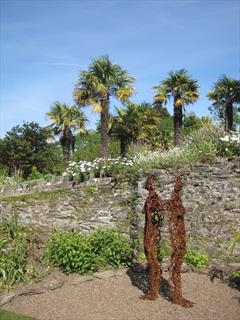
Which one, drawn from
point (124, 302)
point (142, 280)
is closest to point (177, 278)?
point (124, 302)

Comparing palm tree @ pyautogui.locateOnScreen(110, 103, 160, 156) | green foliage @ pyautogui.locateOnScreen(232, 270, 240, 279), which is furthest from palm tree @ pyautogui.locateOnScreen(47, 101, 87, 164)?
green foliage @ pyautogui.locateOnScreen(232, 270, 240, 279)

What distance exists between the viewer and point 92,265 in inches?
350

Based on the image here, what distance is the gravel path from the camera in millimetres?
7109

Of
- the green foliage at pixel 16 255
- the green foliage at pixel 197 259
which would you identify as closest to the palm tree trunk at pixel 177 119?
the green foliage at pixel 197 259

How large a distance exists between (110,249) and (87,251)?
18.9 inches

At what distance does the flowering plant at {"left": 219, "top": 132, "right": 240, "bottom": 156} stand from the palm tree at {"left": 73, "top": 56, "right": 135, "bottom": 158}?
1054cm

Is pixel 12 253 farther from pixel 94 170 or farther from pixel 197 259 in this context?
pixel 197 259

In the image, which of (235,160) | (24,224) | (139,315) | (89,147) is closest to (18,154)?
(89,147)

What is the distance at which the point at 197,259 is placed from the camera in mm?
9477

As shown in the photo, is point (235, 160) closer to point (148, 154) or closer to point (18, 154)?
point (148, 154)

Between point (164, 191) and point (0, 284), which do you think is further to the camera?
point (164, 191)

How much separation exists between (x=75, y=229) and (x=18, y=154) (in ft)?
53.0

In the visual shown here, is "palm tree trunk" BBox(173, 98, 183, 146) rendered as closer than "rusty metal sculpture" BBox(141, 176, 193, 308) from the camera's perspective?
No

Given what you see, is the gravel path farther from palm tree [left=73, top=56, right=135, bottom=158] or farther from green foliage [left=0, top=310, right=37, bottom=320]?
palm tree [left=73, top=56, right=135, bottom=158]
